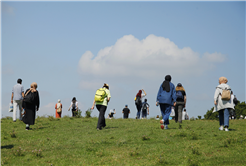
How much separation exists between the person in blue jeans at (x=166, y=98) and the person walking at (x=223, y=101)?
186 centimetres

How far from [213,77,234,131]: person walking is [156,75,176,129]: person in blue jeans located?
1.86 metres

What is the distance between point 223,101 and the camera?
1212cm

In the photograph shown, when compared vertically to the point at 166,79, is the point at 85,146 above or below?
below

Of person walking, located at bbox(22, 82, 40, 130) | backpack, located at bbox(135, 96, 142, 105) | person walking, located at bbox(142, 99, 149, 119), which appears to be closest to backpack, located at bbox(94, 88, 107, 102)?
person walking, located at bbox(22, 82, 40, 130)

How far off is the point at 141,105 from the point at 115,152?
54.7ft

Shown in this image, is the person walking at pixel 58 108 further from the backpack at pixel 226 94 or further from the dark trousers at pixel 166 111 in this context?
the backpack at pixel 226 94

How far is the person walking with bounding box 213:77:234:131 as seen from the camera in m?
12.0

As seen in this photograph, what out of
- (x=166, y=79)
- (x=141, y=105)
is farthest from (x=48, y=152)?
(x=141, y=105)

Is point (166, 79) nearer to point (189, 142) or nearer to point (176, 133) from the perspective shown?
point (176, 133)

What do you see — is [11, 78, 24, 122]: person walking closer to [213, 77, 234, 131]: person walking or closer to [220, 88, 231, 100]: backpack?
[213, 77, 234, 131]: person walking

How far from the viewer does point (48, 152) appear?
879 centimetres

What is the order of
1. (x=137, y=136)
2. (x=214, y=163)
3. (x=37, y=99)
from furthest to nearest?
1. (x=37, y=99)
2. (x=137, y=136)
3. (x=214, y=163)

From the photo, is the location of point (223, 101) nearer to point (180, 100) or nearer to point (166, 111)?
point (166, 111)

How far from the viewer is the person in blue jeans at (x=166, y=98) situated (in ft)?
40.1
